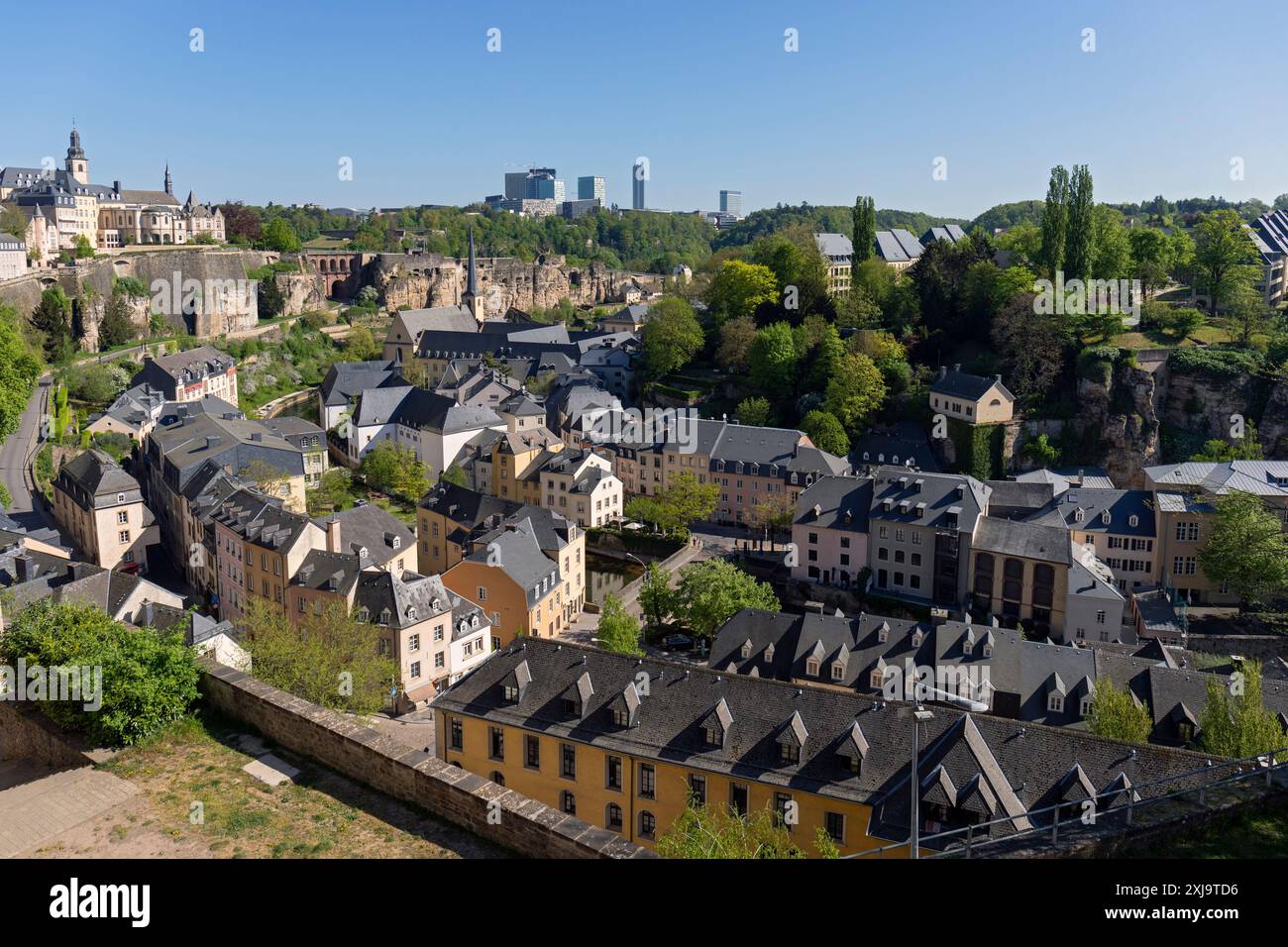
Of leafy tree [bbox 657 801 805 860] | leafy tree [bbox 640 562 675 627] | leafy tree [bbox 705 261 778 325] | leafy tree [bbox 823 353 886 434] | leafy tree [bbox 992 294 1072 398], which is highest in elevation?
leafy tree [bbox 705 261 778 325]

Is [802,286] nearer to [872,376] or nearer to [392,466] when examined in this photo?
[872,376]

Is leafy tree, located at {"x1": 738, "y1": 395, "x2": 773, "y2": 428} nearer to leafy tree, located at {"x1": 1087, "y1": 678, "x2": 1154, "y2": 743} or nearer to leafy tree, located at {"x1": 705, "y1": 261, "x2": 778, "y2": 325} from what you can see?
leafy tree, located at {"x1": 705, "y1": 261, "x2": 778, "y2": 325}

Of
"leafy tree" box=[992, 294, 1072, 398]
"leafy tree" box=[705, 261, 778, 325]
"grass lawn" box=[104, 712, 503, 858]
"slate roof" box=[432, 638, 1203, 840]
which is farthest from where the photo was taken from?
"leafy tree" box=[705, 261, 778, 325]

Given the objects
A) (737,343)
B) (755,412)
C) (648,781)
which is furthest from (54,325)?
(648,781)

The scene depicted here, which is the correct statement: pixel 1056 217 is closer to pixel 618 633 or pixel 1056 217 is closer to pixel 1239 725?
pixel 618 633

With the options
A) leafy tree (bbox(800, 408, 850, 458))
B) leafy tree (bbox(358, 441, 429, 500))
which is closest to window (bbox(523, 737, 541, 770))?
leafy tree (bbox(358, 441, 429, 500))

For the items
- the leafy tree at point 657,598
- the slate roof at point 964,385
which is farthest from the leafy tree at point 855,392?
the leafy tree at point 657,598
